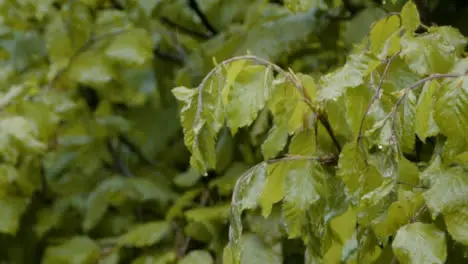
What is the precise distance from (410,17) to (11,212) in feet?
3.50

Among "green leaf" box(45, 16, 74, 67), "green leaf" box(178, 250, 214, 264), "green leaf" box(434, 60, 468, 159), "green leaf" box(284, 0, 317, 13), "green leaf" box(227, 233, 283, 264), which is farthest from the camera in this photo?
"green leaf" box(45, 16, 74, 67)

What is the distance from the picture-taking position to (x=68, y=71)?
1551 mm

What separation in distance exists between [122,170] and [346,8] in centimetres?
79

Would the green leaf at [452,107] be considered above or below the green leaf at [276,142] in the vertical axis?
above

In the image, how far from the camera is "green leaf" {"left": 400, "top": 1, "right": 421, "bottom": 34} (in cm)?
83

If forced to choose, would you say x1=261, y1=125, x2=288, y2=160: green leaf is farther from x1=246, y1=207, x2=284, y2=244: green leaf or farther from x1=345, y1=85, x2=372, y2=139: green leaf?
x1=246, y1=207, x2=284, y2=244: green leaf

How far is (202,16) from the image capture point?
1.55 metres

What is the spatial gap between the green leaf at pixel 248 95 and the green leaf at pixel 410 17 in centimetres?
18

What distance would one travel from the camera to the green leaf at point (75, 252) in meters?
1.51

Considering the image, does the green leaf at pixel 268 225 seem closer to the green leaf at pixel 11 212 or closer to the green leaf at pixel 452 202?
the green leaf at pixel 452 202

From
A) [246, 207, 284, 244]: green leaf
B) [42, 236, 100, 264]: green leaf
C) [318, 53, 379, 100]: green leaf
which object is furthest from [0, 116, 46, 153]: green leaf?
[318, 53, 379, 100]: green leaf

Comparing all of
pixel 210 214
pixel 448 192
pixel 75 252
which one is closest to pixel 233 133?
pixel 448 192

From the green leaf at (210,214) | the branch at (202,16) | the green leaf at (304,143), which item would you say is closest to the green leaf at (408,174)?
the green leaf at (304,143)

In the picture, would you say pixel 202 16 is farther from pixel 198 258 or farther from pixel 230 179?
pixel 198 258
